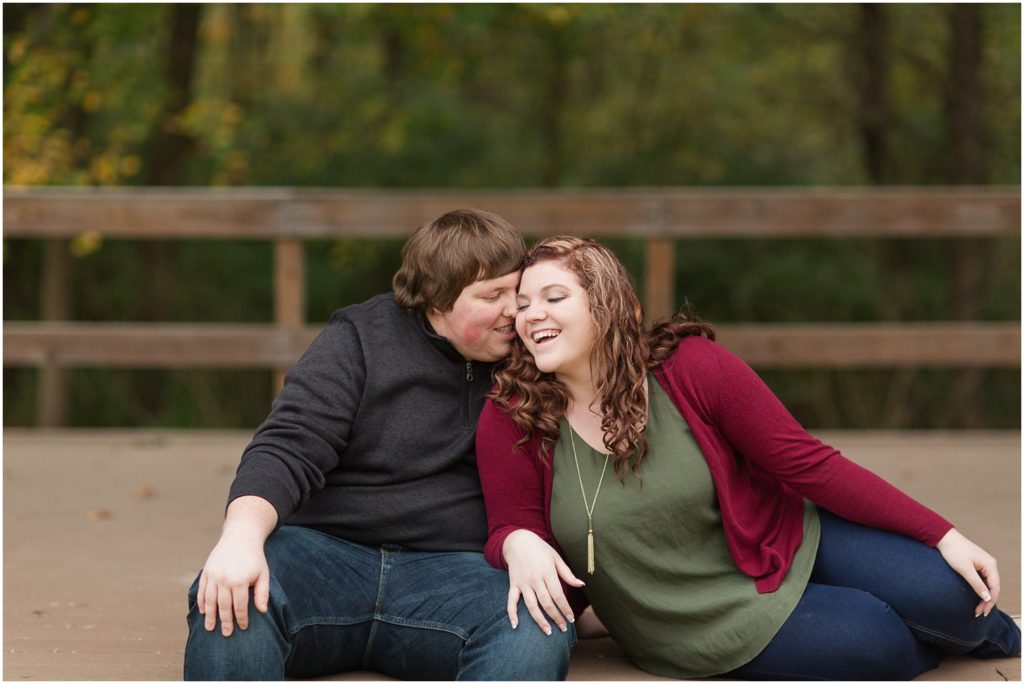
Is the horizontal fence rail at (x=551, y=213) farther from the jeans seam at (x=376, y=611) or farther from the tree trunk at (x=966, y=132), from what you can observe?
the jeans seam at (x=376, y=611)

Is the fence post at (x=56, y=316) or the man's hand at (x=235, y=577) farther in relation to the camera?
the fence post at (x=56, y=316)

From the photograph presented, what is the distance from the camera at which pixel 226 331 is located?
6.21 metres

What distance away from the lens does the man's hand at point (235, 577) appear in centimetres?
245

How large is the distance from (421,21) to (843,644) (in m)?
7.05

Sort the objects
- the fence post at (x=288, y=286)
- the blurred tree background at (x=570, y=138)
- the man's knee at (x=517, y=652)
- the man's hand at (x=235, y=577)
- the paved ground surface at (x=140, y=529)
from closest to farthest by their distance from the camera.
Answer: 1. the man's hand at (x=235, y=577)
2. the man's knee at (x=517, y=652)
3. the paved ground surface at (x=140, y=529)
4. the fence post at (x=288, y=286)
5. the blurred tree background at (x=570, y=138)

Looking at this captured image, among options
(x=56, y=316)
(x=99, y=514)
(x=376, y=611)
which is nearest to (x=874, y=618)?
(x=376, y=611)

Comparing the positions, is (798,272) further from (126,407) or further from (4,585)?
(4,585)

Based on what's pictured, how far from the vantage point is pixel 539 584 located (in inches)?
103

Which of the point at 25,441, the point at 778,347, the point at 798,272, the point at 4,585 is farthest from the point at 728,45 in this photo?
the point at 4,585

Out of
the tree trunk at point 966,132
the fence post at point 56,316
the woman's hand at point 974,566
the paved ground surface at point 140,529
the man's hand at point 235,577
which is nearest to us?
the man's hand at point 235,577

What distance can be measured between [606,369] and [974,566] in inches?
33.8

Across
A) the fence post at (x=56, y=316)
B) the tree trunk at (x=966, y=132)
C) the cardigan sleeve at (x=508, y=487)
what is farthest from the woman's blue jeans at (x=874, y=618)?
the tree trunk at (x=966, y=132)

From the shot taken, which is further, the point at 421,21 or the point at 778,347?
the point at 421,21

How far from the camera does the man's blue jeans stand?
8.30 ft
